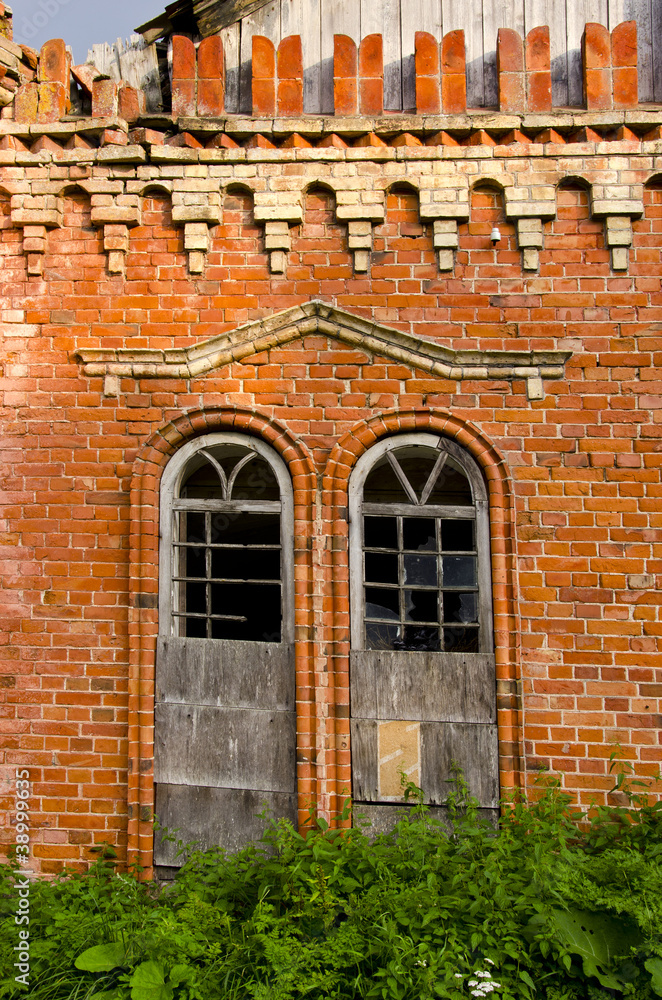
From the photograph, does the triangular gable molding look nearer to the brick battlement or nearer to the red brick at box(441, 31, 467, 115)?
the brick battlement

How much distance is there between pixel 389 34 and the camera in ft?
16.3

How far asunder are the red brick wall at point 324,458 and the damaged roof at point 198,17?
1.49 meters

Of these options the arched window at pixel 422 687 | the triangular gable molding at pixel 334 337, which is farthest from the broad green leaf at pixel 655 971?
the triangular gable molding at pixel 334 337

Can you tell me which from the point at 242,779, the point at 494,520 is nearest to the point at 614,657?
the point at 494,520

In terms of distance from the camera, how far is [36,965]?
3.62 m

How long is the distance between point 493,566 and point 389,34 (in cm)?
395

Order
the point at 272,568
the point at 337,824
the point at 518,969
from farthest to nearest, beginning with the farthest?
the point at 272,568 → the point at 337,824 → the point at 518,969

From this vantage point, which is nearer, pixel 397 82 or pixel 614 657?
pixel 614 657

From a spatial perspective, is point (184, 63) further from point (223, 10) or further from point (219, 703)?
point (219, 703)

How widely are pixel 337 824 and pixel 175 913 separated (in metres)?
1.06

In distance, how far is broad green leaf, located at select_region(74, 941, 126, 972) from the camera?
11.5 feet

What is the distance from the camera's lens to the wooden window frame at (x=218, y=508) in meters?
4.52

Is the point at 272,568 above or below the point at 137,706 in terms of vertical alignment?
above

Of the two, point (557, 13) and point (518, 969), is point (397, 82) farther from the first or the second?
point (518, 969)
